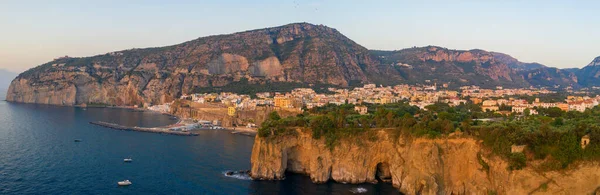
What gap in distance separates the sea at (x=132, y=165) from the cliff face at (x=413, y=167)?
1.43 metres

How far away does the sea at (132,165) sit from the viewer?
39.6m

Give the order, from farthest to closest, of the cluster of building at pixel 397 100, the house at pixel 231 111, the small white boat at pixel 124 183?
the house at pixel 231 111
the cluster of building at pixel 397 100
the small white boat at pixel 124 183

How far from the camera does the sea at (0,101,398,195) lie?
3956 centimetres

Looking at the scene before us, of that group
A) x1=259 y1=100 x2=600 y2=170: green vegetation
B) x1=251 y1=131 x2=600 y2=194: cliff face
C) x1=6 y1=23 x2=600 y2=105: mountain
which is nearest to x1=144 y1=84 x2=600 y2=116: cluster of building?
x1=6 y1=23 x2=600 y2=105: mountain

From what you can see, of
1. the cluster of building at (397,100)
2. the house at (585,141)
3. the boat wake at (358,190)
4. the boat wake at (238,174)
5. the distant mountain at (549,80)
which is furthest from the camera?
the distant mountain at (549,80)

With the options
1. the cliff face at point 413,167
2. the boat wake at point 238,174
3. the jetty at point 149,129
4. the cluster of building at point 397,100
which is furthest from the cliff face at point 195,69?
the cliff face at point 413,167

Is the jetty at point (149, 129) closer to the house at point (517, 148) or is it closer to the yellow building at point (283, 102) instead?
the yellow building at point (283, 102)

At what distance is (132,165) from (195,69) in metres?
108

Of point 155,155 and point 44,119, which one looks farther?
point 44,119

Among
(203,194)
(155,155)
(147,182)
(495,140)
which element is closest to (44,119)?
(155,155)

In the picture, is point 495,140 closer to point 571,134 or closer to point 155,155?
point 571,134

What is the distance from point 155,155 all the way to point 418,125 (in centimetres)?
3198

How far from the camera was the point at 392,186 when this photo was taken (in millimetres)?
40531

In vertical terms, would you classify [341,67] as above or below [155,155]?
above
